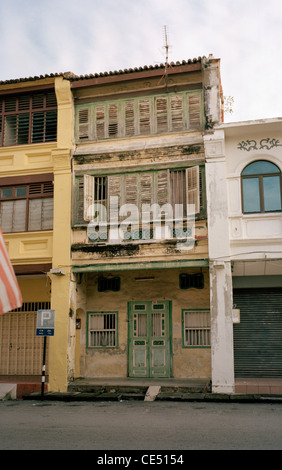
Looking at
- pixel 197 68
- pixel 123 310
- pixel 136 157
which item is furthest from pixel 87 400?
pixel 197 68

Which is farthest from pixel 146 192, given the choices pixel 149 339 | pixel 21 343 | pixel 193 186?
pixel 21 343

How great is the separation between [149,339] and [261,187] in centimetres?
599

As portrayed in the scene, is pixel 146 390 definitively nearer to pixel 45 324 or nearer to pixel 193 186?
pixel 45 324

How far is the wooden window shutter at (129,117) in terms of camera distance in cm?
1628

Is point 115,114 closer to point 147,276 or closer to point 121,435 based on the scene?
point 147,276

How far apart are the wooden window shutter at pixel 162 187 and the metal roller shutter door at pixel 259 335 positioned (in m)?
3.78

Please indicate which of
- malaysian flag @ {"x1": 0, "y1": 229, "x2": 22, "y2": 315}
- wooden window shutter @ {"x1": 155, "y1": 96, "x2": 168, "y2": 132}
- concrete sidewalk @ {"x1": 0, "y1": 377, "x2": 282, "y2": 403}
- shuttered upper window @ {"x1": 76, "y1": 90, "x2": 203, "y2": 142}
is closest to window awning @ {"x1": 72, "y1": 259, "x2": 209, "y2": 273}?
concrete sidewalk @ {"x1": 0, "y1": 377, "x2": 282, "y2": 403}

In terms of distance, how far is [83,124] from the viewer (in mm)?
16734

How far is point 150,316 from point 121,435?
8095 millimetres

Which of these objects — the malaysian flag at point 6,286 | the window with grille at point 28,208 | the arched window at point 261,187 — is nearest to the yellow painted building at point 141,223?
the window with grille at point 28,208

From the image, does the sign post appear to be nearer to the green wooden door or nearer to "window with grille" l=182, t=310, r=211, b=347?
the green wooden door

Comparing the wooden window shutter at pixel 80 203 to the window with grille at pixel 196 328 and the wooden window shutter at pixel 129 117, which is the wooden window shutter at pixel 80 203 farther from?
the window with grille at pixel 196 328

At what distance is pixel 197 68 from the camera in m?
15.5

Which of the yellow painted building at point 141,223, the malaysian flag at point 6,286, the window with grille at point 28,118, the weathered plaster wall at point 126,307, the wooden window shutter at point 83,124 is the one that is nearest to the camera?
the malaysian flag at point 6,286
